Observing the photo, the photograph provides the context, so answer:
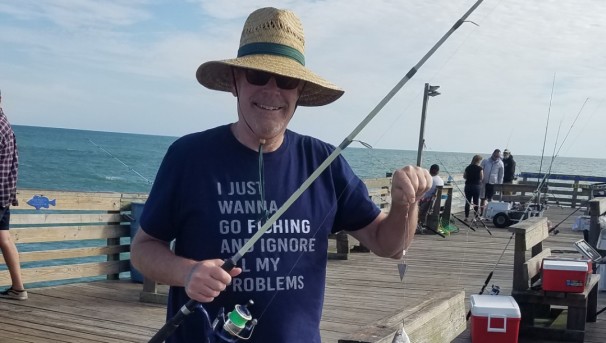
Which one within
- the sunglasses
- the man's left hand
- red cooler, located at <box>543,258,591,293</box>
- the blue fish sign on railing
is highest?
the sunglasses

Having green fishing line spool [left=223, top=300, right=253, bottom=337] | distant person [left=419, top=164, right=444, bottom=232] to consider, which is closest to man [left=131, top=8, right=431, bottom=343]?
green fishing line spool [left=223, top=300, right=253, bottom=337]

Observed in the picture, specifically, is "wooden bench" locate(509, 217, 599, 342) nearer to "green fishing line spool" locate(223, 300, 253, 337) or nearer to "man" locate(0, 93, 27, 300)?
"man" locate(0, 93, 27, 300)

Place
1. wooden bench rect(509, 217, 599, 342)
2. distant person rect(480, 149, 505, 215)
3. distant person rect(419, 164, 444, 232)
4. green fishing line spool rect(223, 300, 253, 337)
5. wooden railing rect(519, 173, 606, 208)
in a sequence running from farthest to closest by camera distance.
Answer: wooden railing rect(519, 173, 606, 208), distant person rect(480, 149, 505, 215), distant person rect(419, 164, 444, 232), wooden bench rect(509, 217, 599, 342), green fishing line spool rect(223, 300, 253, 337)

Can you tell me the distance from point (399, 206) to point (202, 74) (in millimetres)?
753

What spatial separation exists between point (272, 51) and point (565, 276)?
4605 millimetres

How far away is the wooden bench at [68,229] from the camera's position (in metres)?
6.84

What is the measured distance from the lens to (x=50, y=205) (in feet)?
22.4

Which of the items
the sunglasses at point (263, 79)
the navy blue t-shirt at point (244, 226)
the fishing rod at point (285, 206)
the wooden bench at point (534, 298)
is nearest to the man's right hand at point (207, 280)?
the fishing rod at point (285, 206)

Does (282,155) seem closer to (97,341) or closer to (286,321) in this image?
(286,321)

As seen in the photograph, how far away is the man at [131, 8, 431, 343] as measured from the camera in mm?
2061

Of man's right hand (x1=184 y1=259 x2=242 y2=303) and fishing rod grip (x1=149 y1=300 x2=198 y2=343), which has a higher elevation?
man's right hand (x1=184 y1=259 x2=242 y2=303)

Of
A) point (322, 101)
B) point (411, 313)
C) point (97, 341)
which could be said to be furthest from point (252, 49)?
point (97, 341)

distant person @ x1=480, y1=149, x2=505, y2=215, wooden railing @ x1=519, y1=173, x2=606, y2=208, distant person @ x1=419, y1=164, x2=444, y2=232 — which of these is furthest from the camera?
wooden railing @ x1=519, y1=173, x2=606, y2=208

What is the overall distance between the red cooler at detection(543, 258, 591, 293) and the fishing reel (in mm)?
4574
